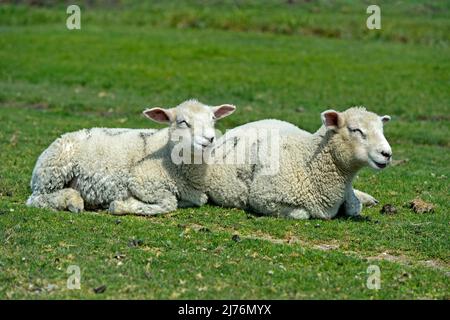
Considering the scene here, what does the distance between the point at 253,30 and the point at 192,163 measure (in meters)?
26.9

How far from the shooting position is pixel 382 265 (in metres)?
10.2

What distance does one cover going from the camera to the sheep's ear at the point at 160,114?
41.5 ft

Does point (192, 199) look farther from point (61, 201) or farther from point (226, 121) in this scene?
point (226, 121)

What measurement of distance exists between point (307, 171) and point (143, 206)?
7.97ft

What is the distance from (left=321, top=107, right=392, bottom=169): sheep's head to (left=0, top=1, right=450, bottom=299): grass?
0.94m

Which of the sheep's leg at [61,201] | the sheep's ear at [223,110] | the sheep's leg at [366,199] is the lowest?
the sheep's leg at [366,199]

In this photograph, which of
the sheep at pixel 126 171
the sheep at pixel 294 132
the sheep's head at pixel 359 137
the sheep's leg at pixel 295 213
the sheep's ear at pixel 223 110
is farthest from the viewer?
the sheep at pixel 294 132

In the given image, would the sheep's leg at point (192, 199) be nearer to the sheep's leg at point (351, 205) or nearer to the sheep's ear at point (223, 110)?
the sheep's ear at point (223, 110)

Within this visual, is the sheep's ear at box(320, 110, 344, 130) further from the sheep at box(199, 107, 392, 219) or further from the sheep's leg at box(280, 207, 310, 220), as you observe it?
the sheep's leg at box(280, 207, 310, 220)

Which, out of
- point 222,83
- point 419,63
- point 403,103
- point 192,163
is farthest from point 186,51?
point 192,163

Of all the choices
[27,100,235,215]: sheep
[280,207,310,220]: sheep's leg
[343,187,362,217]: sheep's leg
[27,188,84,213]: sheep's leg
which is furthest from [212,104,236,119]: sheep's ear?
[27,188,84,213]: sheep's leg

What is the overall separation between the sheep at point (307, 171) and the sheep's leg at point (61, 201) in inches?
75.1

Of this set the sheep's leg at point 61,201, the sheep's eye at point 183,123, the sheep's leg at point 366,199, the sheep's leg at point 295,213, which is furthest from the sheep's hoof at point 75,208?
the sheep's leg at point 366,199

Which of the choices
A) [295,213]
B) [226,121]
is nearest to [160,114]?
[295,213]
